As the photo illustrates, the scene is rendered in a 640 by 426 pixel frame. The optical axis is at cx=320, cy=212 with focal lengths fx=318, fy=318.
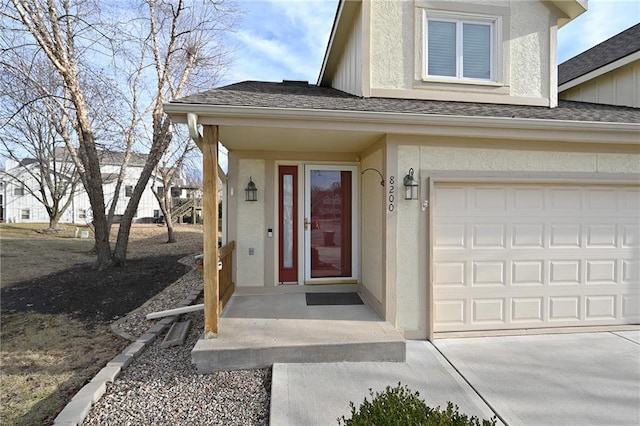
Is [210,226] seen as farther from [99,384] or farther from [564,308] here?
[564,308]

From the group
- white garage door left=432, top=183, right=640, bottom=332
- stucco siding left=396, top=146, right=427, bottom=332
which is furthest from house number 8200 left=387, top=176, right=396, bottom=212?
white garage door left=432, top=183, right=640, bottom=332

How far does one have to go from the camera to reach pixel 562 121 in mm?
4270

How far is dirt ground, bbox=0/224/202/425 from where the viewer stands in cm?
362

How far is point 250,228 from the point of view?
5871mm

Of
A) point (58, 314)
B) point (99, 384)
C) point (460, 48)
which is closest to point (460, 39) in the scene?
point (460, 48)

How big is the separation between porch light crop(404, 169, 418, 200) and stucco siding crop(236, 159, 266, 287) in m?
2.67

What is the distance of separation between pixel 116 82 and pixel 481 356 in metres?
12.9

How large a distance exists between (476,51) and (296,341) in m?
5.24

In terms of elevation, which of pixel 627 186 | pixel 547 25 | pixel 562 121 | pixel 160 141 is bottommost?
pixel 627 186

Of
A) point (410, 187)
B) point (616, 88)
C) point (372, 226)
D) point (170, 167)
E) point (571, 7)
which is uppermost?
point (571, 7)

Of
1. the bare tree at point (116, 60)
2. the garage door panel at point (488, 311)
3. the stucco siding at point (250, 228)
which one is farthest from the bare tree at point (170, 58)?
the garage door panel at point (488, 311)

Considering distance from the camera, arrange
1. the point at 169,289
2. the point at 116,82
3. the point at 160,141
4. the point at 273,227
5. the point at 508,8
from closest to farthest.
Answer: the point at 508,8 → the point at 273,227 → the point at 169,289 → the point at 160,141 → the point at 116,82

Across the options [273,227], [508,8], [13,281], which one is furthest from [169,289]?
[508,8]

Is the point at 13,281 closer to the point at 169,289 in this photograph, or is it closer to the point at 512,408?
the point at 169,289
